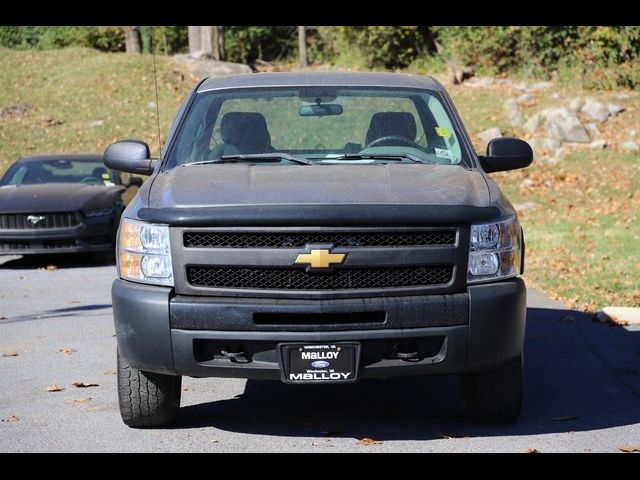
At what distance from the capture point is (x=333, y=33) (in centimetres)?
3350

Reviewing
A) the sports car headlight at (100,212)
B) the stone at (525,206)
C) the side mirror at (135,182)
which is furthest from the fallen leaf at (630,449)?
the stone at (525,206)

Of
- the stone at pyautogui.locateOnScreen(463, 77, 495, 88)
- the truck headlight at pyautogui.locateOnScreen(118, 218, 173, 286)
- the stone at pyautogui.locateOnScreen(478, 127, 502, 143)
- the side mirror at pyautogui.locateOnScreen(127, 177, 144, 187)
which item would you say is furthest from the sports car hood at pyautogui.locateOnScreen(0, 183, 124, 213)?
the stone at pyautogui.locateOnScreen(463, 77, 495, 88)

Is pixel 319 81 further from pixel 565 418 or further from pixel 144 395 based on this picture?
pixel 565 418

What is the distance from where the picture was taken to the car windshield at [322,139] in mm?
6734

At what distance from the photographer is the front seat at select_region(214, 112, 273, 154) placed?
6.88 m

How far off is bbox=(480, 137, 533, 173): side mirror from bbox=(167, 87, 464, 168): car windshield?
25cm

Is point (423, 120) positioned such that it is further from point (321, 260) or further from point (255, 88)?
point (321, 260)

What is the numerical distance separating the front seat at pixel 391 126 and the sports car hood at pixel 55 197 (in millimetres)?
7366

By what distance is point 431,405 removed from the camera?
21.7 feet

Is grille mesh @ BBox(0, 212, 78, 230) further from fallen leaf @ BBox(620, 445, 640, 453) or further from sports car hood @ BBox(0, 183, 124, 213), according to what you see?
fallen leaf @ BBox(620, 445, 640, 453)

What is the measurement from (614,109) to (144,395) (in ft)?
62.0

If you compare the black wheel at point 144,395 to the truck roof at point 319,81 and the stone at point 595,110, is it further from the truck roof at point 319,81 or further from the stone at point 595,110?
the stone at point 595,110

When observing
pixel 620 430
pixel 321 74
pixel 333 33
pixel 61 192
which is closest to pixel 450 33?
pixel 333 33

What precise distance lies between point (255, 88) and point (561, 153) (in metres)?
15.0
